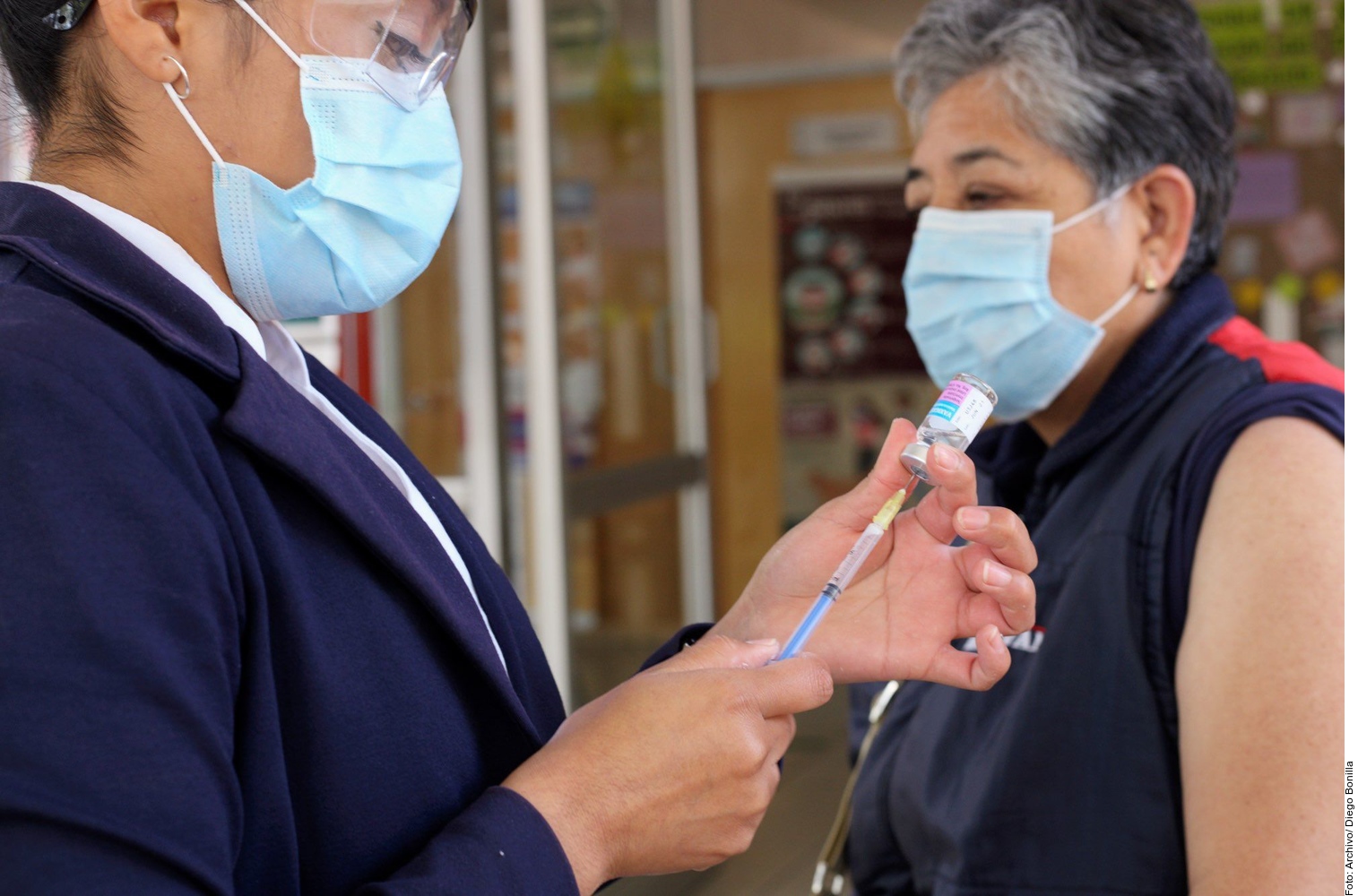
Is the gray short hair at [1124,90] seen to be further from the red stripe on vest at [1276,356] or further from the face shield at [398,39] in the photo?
the face shield at [398,39]

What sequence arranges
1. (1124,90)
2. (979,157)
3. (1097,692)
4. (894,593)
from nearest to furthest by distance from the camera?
(894,593), (1097,692), (1124,90), (979,157)

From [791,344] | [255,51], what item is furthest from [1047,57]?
[791,344]

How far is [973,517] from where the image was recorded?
0.87m

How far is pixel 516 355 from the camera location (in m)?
3.36

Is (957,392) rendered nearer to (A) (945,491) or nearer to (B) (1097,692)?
(A) (945,491)

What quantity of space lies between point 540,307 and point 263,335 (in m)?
2.22

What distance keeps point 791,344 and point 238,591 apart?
4360mm

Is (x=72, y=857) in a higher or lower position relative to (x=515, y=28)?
lower

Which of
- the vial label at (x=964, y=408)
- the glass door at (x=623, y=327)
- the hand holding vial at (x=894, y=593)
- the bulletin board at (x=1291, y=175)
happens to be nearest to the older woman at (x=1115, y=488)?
the hand holding vial at (x=894, y=593)

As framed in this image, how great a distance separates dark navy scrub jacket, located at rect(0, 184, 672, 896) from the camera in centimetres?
54

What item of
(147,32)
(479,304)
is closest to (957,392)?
(147,32)

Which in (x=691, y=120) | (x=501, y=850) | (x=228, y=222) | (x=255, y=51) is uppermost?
(x=691, y=120)

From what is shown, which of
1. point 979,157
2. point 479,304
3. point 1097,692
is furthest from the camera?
point 479,304

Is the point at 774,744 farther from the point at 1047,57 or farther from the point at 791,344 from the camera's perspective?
the point at 791,344
